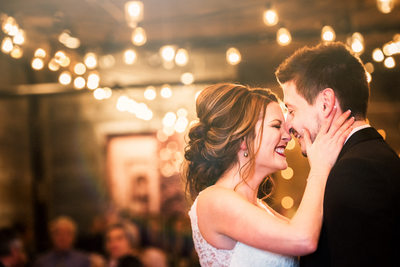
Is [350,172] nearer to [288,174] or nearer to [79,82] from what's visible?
[79,82]

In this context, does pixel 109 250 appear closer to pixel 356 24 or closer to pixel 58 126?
pixel 58 126

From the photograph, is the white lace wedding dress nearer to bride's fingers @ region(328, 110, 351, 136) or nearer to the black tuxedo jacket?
the black tuxedo jacket

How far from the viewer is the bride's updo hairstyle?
7.57ft

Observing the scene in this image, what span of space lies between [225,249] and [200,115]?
2.17ft

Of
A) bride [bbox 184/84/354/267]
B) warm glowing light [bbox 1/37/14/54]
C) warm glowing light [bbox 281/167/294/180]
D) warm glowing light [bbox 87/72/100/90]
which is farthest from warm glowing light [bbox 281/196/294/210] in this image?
bride [bbox 184/84/354/267]

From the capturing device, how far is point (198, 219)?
88.9 inches

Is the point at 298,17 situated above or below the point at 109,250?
above

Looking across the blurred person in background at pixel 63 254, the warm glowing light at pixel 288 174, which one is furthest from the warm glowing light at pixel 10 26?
the warm glowing light at pixel 288 174

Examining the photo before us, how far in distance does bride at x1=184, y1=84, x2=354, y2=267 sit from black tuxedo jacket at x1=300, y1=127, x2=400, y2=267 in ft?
0.57

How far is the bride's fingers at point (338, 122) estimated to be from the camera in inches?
78.0

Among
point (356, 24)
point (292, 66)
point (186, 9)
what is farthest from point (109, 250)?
point (356, 24)

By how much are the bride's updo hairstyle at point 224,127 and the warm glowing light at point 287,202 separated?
18.3ft

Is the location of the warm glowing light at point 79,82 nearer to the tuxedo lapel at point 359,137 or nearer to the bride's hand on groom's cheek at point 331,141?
the bride's hand on groom's cheek at point 331,141

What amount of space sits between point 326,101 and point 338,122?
0.10 m
